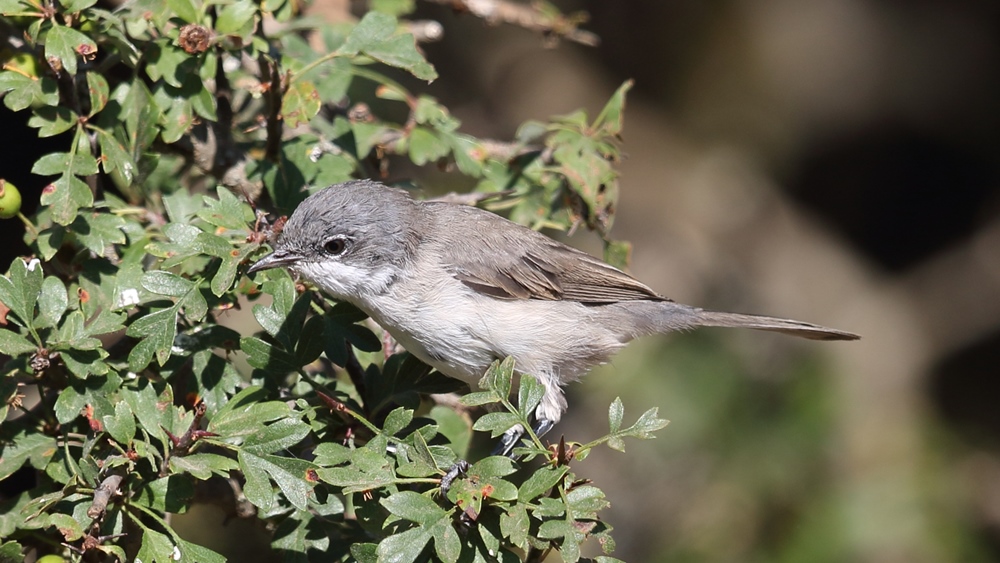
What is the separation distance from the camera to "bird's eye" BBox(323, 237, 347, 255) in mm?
2985

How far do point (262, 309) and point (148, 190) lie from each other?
3.08 feet

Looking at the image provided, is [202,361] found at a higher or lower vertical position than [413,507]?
lower

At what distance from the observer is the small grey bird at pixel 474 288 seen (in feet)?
9.55

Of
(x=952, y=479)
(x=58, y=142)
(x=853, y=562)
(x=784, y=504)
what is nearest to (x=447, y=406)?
(x=58, y=142)

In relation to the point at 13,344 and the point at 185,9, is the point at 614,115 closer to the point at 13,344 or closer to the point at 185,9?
the point at 185,9

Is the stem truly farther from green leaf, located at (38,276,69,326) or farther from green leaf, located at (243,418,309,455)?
green leaf, located at (243,418,309,455)

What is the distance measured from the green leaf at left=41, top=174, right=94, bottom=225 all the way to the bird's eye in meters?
0.78

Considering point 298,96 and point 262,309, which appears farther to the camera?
point 298,96

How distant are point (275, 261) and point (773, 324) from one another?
1.88 meters

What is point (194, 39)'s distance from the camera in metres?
2.49

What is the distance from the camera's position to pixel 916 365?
7.24 m

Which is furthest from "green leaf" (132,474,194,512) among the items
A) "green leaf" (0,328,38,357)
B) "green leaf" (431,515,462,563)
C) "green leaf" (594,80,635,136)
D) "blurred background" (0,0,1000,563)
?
"blurred background" (0,0,1000,563)

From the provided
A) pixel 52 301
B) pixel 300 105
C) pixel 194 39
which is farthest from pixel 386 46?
pixel 52 301

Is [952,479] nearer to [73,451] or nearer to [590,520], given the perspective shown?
[590,520]
